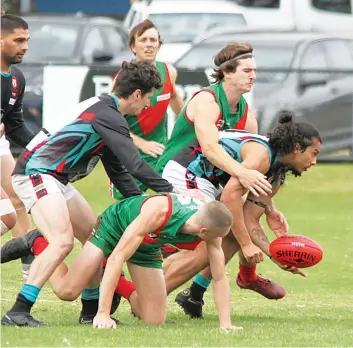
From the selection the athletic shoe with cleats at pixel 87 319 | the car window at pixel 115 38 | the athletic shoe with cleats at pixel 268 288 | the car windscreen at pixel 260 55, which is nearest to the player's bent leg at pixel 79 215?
the athletic shoe with cleats at pixel 87 319

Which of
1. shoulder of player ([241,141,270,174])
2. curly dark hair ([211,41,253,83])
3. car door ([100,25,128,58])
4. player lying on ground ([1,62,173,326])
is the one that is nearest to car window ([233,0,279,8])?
car door ([100,25,128,58])

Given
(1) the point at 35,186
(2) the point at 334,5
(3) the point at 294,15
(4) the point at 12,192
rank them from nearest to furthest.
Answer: (1) the point at 35,186 → (4) the point at 12,192 → (3) the point at 294,15 → (2) the point at 334,5

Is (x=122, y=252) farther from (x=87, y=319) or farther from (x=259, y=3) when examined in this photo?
(x=259, y=3)

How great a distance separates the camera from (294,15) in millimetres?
26047

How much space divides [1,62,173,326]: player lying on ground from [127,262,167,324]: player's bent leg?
0.55 meters

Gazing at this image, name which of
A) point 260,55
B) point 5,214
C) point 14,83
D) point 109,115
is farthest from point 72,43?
point 109,115

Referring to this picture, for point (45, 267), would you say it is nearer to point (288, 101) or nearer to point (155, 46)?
point (155, 46)

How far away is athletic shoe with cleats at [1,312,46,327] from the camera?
8.23 m

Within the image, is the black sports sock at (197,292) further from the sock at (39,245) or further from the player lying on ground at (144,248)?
A: the sock at (39,245)

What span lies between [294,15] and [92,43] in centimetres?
512

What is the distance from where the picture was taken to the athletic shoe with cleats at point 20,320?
324 inches

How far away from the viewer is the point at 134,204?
8.48 m

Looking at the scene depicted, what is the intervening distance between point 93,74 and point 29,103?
0.99 meters

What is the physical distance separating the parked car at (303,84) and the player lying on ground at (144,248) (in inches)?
384
